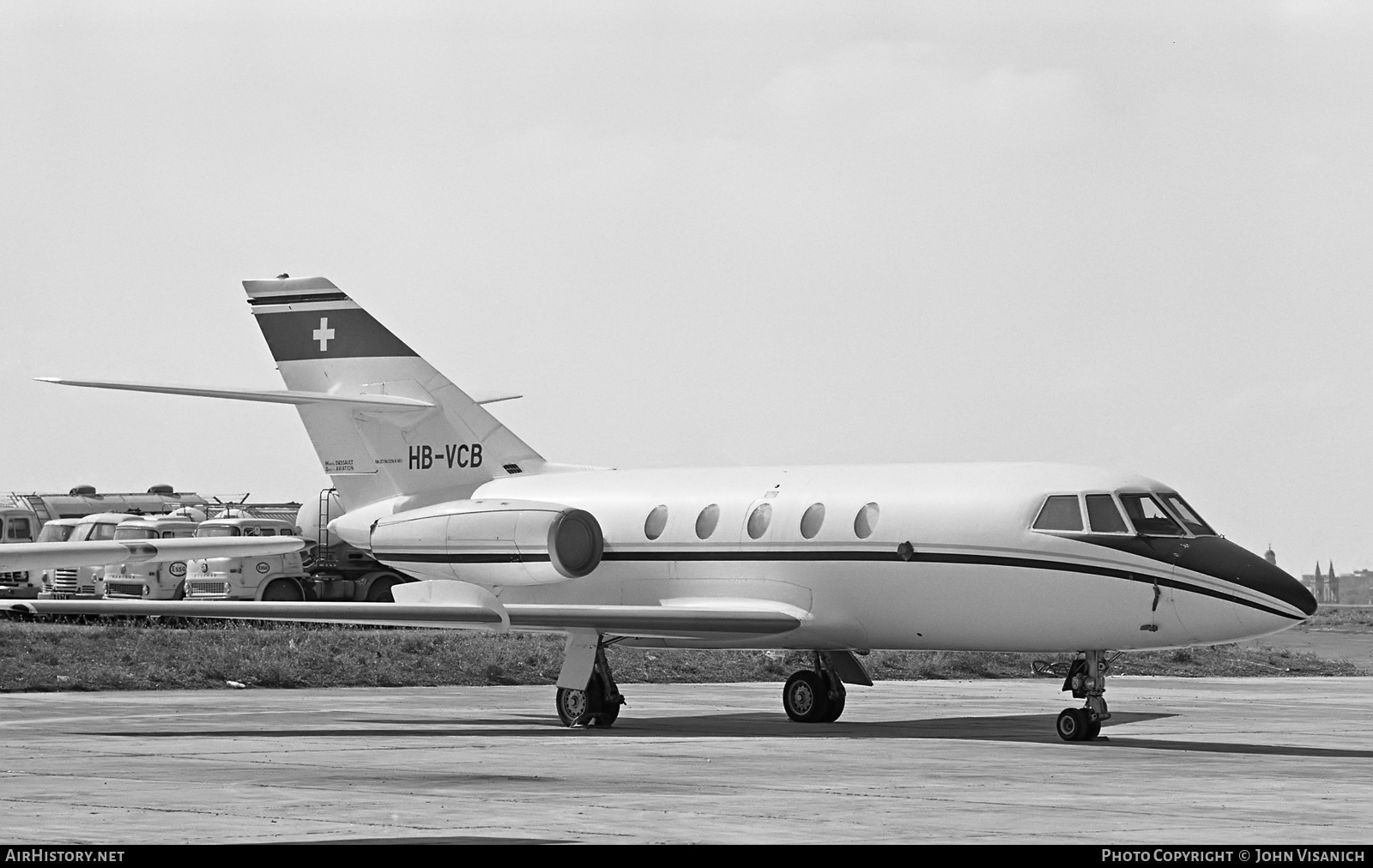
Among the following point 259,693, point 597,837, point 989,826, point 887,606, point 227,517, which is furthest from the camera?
point 227,517

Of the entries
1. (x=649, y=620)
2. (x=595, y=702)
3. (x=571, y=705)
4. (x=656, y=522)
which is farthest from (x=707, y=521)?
(x=571, y=705)

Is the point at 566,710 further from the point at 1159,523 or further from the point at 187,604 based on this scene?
the point at 1159,523

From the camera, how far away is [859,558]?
21.1 m

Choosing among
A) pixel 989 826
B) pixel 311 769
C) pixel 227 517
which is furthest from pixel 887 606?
pixel 227 517

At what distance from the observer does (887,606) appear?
20.9 metres

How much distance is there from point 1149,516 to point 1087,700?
76.5 inches

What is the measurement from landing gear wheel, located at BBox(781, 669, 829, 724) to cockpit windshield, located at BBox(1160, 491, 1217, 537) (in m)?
4.91

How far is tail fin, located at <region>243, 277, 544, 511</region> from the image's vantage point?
84.9 ft

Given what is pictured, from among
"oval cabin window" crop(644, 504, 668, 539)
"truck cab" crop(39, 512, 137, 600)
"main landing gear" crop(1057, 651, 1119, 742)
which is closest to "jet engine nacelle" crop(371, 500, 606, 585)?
"oval cabin window" crop(644, 504, 668, 539)

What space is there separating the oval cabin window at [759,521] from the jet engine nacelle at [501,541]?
2150mm

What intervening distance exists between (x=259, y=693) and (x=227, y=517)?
2478 centimetres

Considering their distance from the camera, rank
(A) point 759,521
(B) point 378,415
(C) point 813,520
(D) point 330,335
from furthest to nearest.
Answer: (D) point 330,335 → (B) point 378,415 → (A) point 759,521 → (C) point 813,520

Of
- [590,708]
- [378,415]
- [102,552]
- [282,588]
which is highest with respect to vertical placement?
[378,415]

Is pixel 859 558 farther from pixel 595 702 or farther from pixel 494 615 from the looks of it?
pixel 494 615
